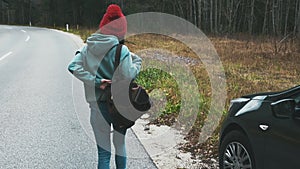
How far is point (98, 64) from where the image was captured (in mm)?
3650

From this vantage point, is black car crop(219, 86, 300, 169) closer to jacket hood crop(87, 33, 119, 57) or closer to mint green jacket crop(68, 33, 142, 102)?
mint green jacket crop(68, 33, 142, 102)

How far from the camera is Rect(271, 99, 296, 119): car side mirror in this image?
3145mm

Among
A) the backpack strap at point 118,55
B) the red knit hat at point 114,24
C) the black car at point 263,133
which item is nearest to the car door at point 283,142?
the black car at point 263,133

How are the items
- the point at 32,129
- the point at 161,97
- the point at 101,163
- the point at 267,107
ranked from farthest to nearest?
the point at 161,97
the point at 32,129
the point at 101,163
the point at 267,107

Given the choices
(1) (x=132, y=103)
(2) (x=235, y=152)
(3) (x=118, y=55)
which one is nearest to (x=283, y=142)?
(2) (x=235, y=152)

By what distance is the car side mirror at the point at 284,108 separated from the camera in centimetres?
314

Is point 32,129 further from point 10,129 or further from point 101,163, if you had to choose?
point 101,163

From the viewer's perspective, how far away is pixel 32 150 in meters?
5.34

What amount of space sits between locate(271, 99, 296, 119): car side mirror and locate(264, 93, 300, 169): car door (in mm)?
14

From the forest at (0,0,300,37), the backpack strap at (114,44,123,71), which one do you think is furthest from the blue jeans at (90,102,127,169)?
the forest at (0,0,300,37)

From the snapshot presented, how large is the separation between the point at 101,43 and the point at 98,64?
22 centimetres

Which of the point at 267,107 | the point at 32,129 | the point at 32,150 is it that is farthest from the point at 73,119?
the point at 267,107

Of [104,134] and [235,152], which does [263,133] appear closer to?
[235,152]

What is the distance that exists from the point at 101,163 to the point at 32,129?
9.32ft
